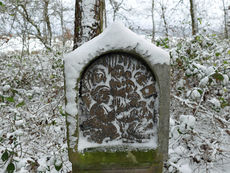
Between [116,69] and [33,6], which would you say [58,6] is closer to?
[33,6]

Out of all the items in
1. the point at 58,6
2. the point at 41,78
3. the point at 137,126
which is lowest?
the point at 137,126

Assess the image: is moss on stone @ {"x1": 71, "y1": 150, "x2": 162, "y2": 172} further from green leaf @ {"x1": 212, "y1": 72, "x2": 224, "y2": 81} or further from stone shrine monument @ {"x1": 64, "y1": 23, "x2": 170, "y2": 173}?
green leaf @ {"x1": 212, "y1": 72, "x2": 224, "y2": 81}

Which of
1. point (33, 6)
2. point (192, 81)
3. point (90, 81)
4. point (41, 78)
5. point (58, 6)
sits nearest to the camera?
point (90, 81)

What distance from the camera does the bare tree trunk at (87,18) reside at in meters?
2.71

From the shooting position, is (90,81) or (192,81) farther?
(192,81)

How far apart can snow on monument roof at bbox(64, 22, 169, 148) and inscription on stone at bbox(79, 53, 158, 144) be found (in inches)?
2.5

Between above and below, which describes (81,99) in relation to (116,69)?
below

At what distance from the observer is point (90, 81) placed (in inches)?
52.7

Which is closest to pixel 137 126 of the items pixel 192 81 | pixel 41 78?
pixel 192 81

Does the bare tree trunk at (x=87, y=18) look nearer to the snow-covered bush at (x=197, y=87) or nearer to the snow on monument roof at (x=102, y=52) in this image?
the snow-covered bush at (x=197, y=87)

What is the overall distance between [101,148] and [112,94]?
37cm

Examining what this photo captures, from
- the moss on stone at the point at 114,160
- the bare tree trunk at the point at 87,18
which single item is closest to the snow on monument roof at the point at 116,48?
the moss on stone at the point at 114,160

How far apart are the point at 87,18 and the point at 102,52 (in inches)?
64.4

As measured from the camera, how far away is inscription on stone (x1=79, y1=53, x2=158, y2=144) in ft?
4.39
